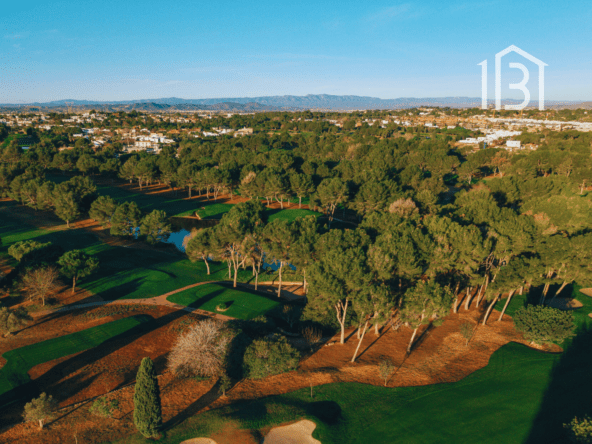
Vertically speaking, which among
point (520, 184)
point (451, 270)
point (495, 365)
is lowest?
point (495, 365)

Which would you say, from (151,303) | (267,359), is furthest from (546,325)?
(151,303)

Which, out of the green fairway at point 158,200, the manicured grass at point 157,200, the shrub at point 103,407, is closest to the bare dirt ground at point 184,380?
the shrub at point 103,407

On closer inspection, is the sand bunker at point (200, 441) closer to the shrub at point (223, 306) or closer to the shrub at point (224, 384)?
the shrub at point (224, 384)

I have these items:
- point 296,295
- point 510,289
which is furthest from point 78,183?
point 510,289

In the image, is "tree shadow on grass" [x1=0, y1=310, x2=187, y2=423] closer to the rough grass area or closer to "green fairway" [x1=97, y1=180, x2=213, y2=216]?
the rough grass area

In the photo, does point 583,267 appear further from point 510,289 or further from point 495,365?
point 495,365

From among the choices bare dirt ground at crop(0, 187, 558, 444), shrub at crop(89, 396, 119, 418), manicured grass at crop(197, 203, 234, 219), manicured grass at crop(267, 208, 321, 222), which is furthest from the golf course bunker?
manicured grass at crop(197, 203, 234, 219)
